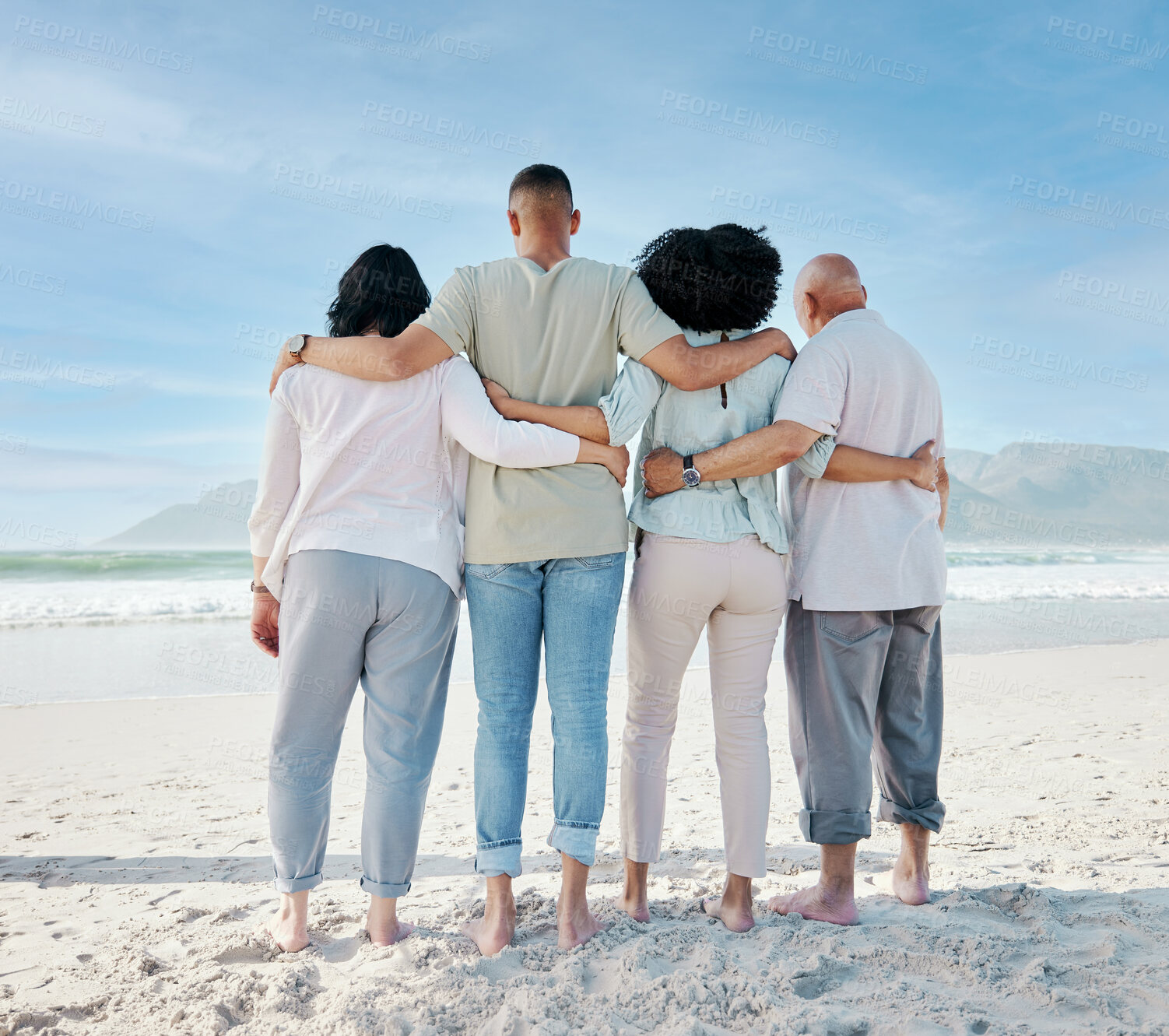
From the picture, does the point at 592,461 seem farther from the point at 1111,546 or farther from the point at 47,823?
the point at 1111,546

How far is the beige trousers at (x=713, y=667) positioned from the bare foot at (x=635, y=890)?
0.14ft

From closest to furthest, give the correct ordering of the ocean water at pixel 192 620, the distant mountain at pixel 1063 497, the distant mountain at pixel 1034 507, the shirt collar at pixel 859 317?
1. the shirt collar at pixel 859 317
2. the ocean water at pixel 192 620
3. the distant mountain at pixel 1034 507
4. the distant mountain at pixel 1063 497

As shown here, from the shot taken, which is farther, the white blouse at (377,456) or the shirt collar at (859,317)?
the shirt collar at (859,317)

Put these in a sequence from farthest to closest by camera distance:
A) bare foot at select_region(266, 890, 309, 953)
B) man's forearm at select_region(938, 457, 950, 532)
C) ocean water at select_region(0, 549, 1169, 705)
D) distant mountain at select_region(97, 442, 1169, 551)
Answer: distant mountain at select_region(97, 442, 1169, 551) < ocean water at select_region(0, 549, 1169, 705) < man's forearm at select_region(938, 457, 950, 532) < bare foot at select_region(266, 890, 309, 953)

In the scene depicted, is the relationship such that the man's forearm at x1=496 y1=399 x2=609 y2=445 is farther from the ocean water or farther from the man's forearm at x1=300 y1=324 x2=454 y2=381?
the ocean water

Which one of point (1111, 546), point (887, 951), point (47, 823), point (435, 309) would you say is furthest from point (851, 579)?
point (1111, 546)

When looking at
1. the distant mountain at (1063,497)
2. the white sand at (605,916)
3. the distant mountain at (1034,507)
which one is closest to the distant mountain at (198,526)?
the distant mountain at (1034,507)

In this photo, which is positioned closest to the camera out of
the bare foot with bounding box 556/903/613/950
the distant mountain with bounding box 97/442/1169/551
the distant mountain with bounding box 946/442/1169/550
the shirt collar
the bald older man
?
Answer: the bare foot with bounding box 556/903/613/950

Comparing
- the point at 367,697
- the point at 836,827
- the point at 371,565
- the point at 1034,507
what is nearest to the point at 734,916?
the point at 836,827

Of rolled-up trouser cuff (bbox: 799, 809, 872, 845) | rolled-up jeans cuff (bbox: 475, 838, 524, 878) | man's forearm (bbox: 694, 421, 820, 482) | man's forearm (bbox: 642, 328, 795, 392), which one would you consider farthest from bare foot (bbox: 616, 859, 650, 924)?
man's forearm (bbox: 642, 328, 795, 392)

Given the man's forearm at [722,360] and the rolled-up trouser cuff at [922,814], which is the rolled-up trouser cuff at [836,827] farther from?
the man's forearm at [722,360]

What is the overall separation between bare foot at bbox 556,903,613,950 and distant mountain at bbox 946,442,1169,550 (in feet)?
96.2

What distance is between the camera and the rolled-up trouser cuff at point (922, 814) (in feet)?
8.00

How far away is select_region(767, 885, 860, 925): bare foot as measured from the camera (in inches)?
89.6
